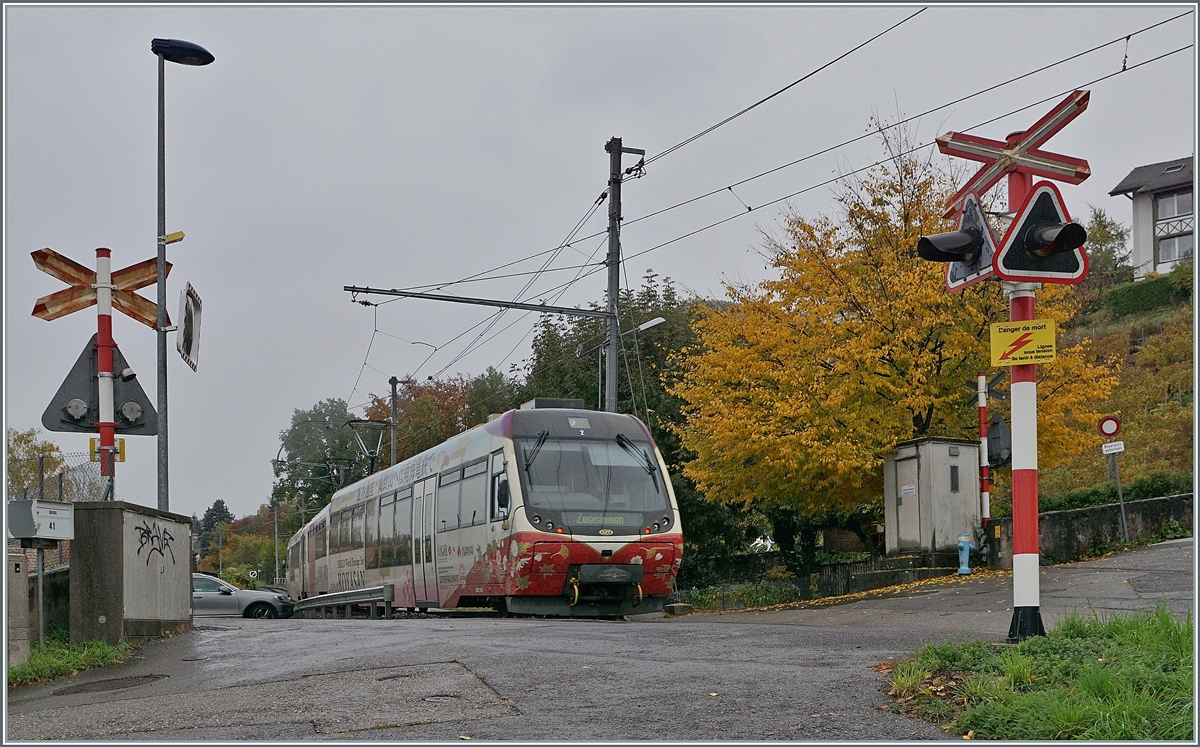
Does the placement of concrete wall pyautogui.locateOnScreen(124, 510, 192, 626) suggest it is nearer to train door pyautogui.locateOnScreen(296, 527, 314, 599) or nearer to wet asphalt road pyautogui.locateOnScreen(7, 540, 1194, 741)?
wet asphalt road pyautogui.locateOnScreen(7, 540, 1194, 741)

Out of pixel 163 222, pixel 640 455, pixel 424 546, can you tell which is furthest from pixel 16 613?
pixel 424 546

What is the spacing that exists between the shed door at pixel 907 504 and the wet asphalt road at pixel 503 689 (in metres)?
8.48

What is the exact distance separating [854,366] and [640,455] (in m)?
5.93

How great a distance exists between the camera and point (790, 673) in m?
7.90

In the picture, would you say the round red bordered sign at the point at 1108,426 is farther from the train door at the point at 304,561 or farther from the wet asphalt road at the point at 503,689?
the train door at the point at 304,561

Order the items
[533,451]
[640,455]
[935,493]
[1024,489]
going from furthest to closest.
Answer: [935,493] → [640,455] → [533,451] → [1024,489]

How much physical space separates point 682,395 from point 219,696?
745 inches

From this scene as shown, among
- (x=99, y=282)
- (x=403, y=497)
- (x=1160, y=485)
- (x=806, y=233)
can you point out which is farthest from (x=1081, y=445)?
(x=99, y=282)

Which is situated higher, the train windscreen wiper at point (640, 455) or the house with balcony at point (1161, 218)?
the house with balcony at point (1161, 218)

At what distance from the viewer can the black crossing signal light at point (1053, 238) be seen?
8039 millimetres

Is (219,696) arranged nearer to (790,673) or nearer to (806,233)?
(790,673)

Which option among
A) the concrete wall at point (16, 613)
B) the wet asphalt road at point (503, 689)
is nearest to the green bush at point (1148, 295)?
the wet asphalt road at point (503, 689)

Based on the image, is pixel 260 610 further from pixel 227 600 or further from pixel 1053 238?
pixel 1053 238

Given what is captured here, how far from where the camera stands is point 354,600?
26.0 m
